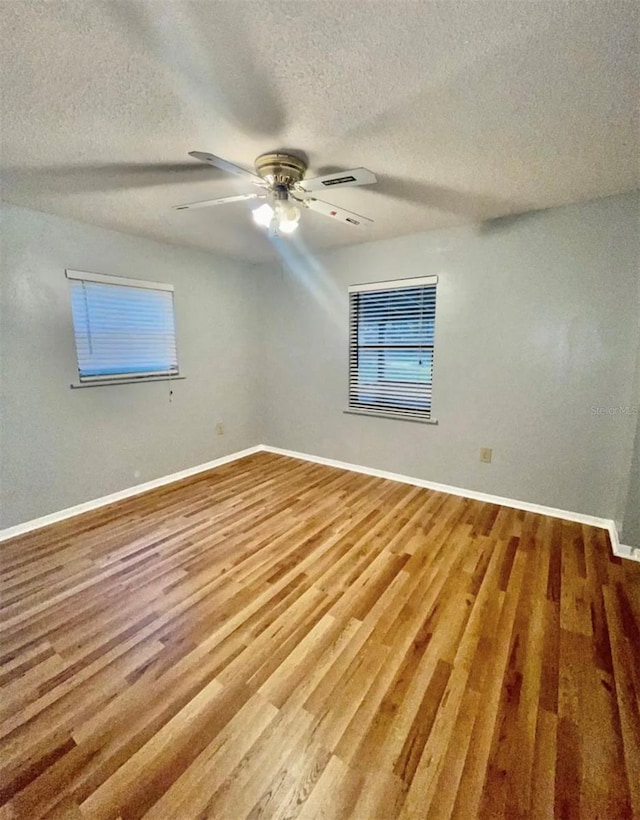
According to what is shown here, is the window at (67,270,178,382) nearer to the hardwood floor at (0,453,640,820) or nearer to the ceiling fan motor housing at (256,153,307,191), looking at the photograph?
the hardwood floor at (0,453,640,820)

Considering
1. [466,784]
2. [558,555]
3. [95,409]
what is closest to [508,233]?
[558,555]

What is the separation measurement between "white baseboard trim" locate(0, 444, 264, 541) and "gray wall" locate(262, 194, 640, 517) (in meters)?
1.57

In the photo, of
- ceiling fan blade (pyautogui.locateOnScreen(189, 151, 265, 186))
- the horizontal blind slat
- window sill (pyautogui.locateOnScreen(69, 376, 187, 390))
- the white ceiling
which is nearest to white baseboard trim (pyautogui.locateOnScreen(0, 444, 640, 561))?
window sill (pyautogui.locateOnScreen(69, 376, 187, 390))

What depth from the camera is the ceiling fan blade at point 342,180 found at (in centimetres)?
156

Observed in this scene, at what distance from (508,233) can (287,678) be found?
3.30 metres

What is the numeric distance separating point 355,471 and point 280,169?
9.41ft

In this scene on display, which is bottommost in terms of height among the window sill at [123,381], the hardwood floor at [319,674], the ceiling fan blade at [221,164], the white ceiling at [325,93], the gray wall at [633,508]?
the hardwood floor at [319,674]

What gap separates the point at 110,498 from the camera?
3.11 m

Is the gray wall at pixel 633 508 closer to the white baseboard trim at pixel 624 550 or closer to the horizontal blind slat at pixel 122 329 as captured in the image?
the white baseboard trim at pixel 624 550

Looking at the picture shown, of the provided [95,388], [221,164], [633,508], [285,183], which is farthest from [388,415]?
[95,388]

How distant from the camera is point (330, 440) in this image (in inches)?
158

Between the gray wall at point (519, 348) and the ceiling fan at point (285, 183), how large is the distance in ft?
4.58

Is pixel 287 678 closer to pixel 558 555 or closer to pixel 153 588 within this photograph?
pixel 153 588

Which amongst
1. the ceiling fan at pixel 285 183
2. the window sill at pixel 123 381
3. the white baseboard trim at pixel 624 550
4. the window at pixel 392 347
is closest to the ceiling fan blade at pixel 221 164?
the ceiling fan at pixel 285 183
